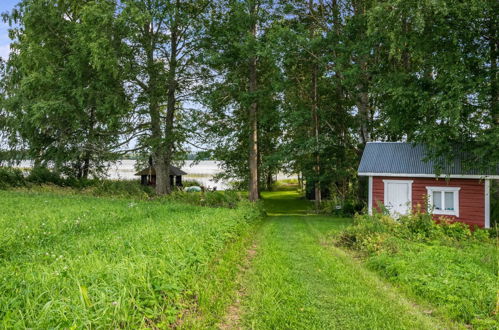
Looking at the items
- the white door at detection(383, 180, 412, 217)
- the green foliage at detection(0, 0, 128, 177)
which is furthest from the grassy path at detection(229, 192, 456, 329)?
the green foliage at detection(0, 0, 128, 177)

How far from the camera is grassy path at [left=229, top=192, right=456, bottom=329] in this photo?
14.1ft

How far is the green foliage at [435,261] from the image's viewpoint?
15.8 feet

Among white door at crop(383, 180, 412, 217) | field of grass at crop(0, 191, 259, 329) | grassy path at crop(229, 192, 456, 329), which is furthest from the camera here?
white door at crop(383, 180, 412, 217)

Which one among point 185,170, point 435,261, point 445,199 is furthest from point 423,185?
point 185,170

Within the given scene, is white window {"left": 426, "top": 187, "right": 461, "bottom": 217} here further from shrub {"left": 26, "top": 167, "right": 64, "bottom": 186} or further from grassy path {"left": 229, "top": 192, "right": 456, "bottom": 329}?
shrub {"left": 26, "top": 167, "right": 64, "bottom": 186}

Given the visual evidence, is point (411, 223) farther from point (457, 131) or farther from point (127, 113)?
point (127, 113)

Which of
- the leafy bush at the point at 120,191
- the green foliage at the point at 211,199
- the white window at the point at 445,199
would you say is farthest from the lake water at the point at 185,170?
the white window at the point at 445,199

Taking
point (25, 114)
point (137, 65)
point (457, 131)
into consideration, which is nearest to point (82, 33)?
point (137, 65)

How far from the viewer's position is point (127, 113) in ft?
57.6

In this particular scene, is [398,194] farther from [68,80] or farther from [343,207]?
[68,80]

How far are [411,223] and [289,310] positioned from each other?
22.2ft

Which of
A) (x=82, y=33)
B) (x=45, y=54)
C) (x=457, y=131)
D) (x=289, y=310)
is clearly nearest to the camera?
(x=289, y=310)

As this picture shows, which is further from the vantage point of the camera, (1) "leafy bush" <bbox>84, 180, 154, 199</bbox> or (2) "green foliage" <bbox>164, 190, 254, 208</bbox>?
(1) "leafy bush" <bbox>84, 180, 154, 199</bbox>

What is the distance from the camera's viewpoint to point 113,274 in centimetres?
358
